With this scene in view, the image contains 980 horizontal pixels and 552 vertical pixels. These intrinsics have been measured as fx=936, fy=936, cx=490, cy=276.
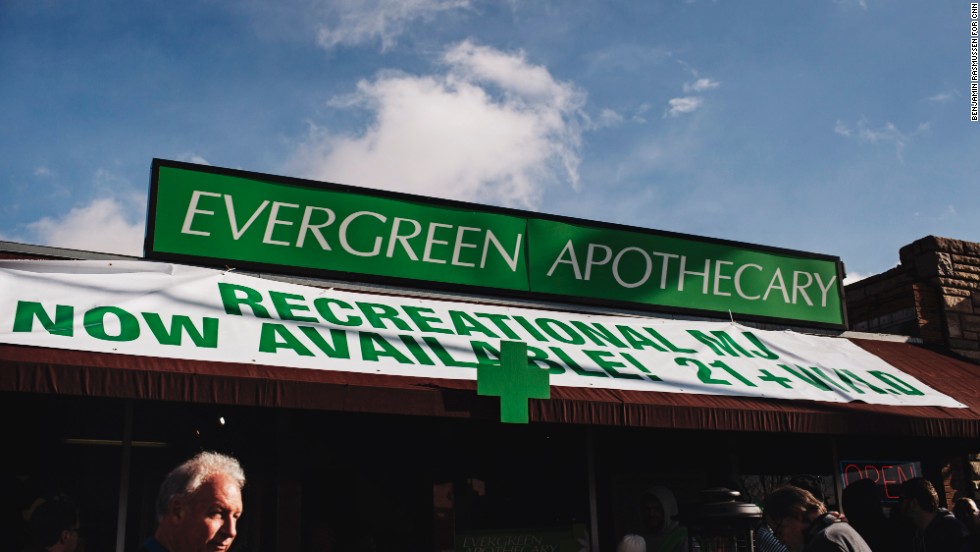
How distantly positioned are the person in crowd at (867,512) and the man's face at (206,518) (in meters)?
5.40

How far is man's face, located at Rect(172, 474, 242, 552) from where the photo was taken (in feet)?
10.6

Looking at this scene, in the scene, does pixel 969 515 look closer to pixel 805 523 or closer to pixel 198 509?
pixel 805 523

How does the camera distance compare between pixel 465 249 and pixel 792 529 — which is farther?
pixel 465 249

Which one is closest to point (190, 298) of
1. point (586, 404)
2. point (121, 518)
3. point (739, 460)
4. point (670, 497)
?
point (121, 518)

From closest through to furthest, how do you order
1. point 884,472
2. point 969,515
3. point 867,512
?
point 867,512 < point 969,515 < point 884,472

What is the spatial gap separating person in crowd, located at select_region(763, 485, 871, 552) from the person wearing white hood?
327 cm

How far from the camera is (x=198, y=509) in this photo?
10.7ft

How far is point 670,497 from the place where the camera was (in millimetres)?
9016

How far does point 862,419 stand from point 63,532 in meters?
6.66

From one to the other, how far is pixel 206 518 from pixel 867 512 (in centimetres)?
567

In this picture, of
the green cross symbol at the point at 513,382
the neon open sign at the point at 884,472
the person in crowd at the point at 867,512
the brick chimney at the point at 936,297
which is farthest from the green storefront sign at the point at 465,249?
the person in crowd at the point at 867,512

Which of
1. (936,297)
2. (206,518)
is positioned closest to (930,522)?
(936,297)

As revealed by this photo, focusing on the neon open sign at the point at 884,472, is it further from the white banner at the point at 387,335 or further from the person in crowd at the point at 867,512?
the person in crowd at the point at 867,512

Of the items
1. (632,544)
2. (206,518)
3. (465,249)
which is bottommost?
(632,544)
